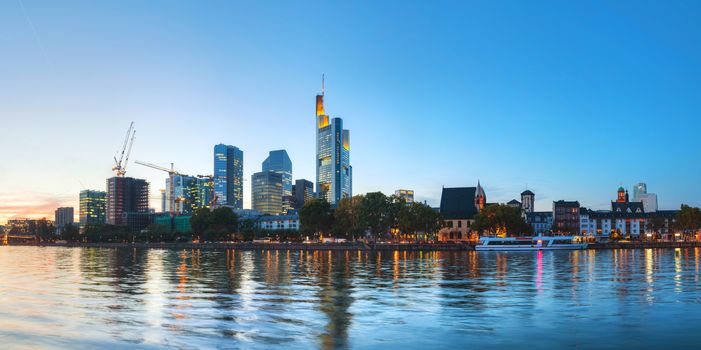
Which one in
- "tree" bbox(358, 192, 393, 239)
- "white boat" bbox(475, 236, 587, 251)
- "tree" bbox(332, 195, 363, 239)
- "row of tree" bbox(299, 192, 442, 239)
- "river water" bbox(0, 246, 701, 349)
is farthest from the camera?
"tree" bbox(332, 195, 363, 239)

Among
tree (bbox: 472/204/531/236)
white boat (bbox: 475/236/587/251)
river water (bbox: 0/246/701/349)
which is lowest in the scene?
white boat (bbox: 475/236/587/251)

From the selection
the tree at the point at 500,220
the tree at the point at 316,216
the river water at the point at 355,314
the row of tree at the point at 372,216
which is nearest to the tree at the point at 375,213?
the row of tree at the point at 372,216

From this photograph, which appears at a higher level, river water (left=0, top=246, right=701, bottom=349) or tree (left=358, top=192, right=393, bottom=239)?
tree (left=358, top=192, right=393, bottom=239)

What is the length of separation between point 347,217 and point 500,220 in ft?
152

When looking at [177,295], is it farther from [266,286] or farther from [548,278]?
[548,278]

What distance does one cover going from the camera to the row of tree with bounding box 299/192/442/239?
174250 mm

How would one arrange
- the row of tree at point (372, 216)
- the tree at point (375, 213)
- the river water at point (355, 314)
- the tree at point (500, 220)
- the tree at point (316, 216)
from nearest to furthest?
the river water at point (355, 314) < the tree at point (500, 220) < the row of tree at point (372, 216) < the tree at point (375, 213) < the tree at point (316, 216)

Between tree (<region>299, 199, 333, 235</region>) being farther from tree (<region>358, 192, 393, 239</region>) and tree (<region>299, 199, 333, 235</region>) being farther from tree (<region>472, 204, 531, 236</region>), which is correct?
tree (<region>472, 204, 531, 236</region>)

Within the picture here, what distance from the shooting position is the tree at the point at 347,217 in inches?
7199

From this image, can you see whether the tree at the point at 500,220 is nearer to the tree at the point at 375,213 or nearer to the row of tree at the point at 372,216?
the row of tree at the point at 372,216

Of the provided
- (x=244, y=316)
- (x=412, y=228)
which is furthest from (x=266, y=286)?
(x=412, y=228)

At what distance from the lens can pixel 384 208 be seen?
177 metres

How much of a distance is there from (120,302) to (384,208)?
139 m

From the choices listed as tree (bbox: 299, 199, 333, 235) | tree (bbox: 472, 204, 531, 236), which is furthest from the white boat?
tree (bbox: 299, 199, 333, 235)
